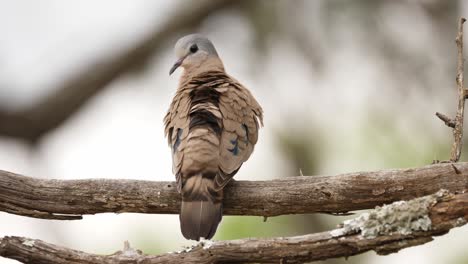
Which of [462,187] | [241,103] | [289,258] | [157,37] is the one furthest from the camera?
[157,37]

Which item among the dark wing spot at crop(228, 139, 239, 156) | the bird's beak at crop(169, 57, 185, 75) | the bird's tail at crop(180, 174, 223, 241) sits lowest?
the bird's tail at crop(180, 174, 223, 241)

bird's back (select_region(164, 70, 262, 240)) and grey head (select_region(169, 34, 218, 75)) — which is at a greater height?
grey head (select_region(169, 34, 218, 75))

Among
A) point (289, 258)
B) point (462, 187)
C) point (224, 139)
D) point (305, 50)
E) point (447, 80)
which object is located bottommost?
point (289, 258)

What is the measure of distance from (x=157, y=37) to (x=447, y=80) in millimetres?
1757

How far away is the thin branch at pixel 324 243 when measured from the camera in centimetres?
282

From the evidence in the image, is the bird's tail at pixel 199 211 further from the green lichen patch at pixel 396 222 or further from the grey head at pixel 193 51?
the grey head at pixel 193 51

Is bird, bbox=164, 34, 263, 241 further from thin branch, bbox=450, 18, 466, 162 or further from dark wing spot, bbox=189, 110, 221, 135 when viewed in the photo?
thin branch, bbox=450, 18, 466, 162

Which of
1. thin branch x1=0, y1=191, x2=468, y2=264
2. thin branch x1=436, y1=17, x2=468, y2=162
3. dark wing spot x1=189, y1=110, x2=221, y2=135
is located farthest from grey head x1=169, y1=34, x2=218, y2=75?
thin branch x1=0, y1=191, x2=468, y2=264

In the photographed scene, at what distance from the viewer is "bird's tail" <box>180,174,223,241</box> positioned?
3.56 meters

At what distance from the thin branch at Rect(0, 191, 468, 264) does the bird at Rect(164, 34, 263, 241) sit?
0.60 meters

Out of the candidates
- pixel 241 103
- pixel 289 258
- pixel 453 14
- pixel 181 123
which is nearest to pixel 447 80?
pixel 453 14

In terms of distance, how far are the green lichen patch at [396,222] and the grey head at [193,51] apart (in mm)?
2260

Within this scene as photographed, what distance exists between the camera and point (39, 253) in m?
3.00

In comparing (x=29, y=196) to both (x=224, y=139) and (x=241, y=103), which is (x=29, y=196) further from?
(x=241, y=103)
